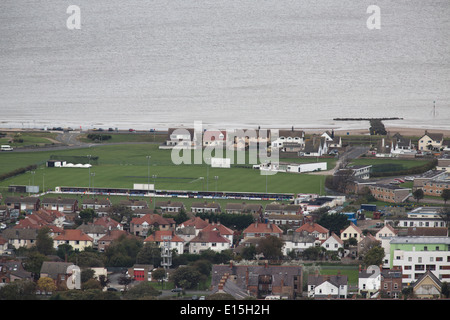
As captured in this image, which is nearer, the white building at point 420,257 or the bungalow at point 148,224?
the white building at point 420,257

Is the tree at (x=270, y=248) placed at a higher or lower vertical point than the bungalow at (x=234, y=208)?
lower

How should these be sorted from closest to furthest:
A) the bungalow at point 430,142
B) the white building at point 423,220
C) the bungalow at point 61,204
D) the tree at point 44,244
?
1. the tree at point 44,244
2. the white building at point 423,220
3. the bungalow at point 61,204
4. the bungalow at point 430,142

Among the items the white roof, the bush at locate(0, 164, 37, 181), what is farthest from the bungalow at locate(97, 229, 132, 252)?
the bush at locate(0, 164, 37, 181)

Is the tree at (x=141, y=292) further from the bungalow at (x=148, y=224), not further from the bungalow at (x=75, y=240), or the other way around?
the bungalow at (x=148, y=224)

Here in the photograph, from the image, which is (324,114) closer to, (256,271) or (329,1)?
(256,271)

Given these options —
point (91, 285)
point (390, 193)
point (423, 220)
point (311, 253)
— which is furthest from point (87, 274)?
point (390, 193)

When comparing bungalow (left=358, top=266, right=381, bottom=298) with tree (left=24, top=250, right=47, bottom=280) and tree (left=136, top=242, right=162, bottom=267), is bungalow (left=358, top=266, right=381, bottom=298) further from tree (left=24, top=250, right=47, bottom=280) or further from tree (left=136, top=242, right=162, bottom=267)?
tree (left=24, top=250, right=47, bottom=280)

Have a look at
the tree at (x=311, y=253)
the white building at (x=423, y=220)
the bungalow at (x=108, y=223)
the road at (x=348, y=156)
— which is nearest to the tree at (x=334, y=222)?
the white building at (x=423, y=220)
